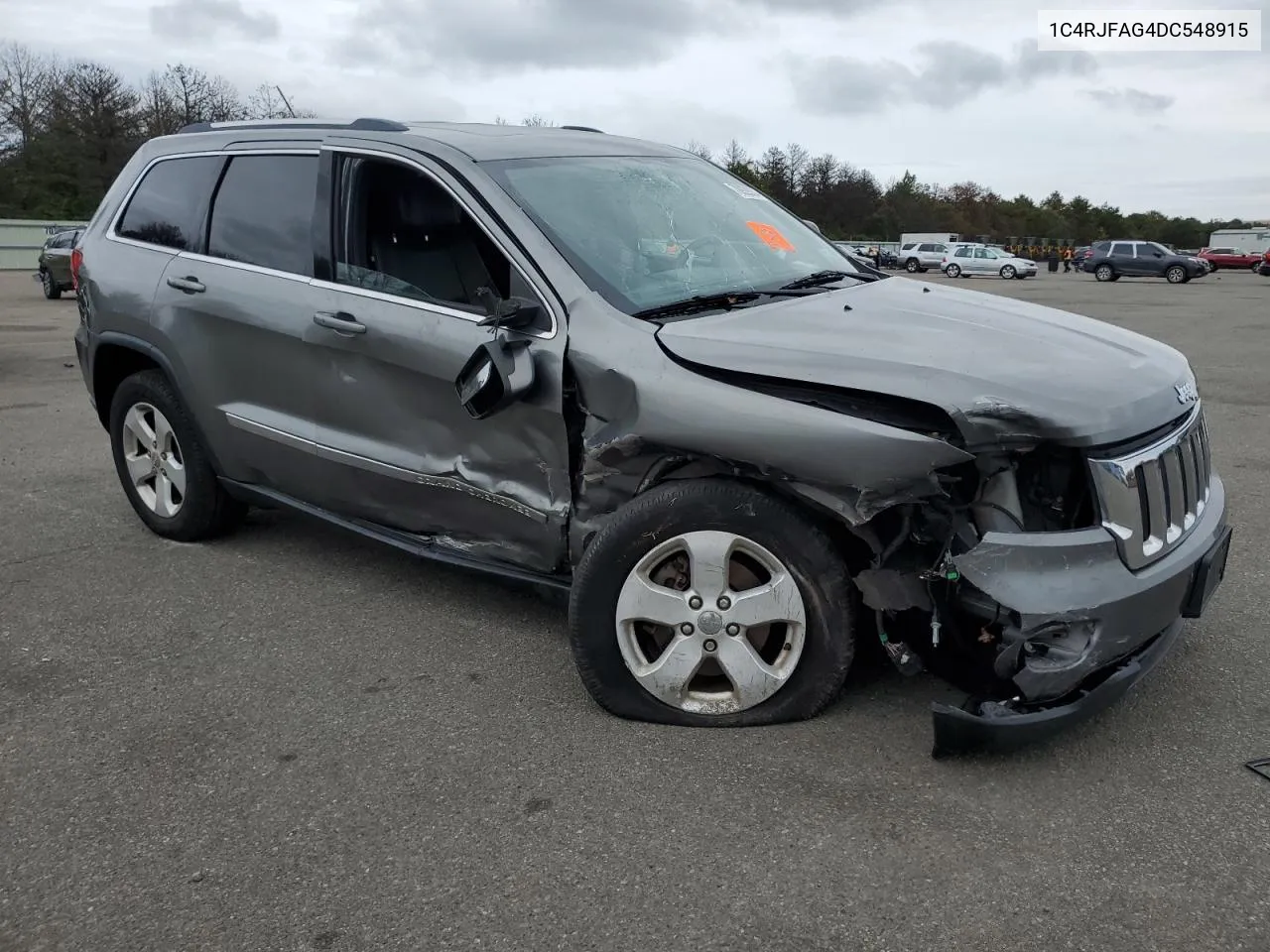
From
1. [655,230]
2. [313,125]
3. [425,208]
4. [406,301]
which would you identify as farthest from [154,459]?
[655,230]

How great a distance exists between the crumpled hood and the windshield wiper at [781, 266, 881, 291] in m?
0.19

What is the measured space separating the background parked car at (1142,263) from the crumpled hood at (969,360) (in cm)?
4247

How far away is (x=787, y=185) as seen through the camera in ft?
268

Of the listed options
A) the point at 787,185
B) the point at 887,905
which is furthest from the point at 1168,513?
the point at 787,185

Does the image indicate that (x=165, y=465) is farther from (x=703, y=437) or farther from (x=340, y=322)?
(x=703, y=437)

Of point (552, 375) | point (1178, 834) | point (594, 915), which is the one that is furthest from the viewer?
point (552, 375)

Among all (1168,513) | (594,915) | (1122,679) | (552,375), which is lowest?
(594,915)

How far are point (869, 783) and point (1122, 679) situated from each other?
0.72m

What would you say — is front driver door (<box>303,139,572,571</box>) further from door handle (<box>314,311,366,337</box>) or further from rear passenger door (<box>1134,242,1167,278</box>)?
rear passenger door (<box>1134,242,1167,278</box>)

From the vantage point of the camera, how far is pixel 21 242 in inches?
1716

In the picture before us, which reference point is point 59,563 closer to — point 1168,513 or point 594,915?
point 594,915

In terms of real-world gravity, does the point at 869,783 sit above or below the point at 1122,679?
below

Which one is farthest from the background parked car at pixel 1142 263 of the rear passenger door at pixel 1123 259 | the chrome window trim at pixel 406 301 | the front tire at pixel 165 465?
the chrome window trim at pixel 406 301

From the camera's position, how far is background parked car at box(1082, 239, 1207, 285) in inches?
1622
